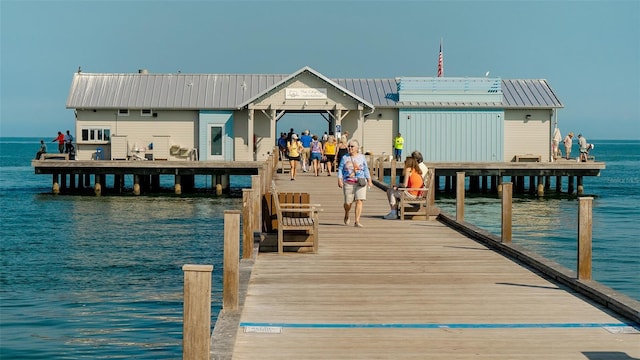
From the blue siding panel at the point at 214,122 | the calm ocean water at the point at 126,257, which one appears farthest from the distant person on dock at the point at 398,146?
the blue siding panel at the point at 214,122

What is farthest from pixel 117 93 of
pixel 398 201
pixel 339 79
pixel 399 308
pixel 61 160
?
pixel 399 308

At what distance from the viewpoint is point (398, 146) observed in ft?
154

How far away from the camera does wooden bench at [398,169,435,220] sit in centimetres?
2188

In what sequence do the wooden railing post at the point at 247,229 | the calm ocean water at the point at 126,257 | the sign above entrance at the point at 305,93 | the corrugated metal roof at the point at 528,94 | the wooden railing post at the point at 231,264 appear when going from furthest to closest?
the corrugated metal roof at the point at 528,94 < the sign above entrance at the point at 305,93 < the calm ocean water at the point at 126,257 < the wooden railing post at the point at 247,229 < the wooden railing post at the point at 231,264

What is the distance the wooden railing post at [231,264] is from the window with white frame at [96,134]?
39.2 meters

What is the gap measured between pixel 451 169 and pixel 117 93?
16.6 metres

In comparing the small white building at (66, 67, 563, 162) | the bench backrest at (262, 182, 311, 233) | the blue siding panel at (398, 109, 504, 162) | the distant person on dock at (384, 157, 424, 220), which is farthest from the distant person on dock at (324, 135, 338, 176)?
the bench backrest at (262, 182, 311, 233)

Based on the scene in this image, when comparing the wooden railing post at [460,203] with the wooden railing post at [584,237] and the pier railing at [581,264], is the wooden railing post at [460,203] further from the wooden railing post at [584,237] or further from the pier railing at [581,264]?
the wooden railing post at [584,237]

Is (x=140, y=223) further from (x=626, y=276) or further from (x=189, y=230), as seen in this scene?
(x=626, y=276)

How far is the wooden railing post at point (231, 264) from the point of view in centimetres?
1152

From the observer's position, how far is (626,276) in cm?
2458

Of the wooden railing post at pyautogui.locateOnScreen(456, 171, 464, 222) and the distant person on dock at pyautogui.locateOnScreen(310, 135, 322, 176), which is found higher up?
the distant person on dock at pyautogui.locateOnScreen(310, 135, 322, 176)

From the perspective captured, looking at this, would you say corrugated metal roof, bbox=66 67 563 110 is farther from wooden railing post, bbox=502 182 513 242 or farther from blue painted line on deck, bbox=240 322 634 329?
blue painted line on deck, bbox=240 322 634 329

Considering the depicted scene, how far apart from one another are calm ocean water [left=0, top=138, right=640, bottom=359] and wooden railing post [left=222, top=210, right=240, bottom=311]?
384 cm
